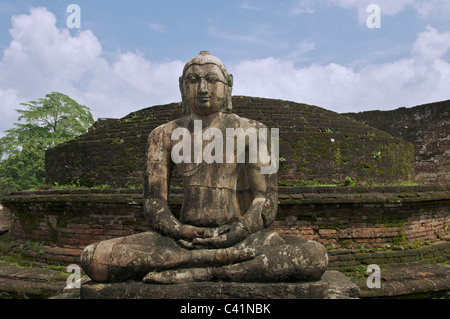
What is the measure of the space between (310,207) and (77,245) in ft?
13.2

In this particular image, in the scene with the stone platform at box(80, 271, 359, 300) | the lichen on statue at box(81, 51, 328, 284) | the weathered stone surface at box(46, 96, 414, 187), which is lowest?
the stone platform at box(80, 271, 359, 300)

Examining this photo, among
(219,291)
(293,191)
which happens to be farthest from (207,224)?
(293,191)

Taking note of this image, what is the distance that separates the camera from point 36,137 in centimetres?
2022

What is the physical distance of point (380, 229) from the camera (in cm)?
596

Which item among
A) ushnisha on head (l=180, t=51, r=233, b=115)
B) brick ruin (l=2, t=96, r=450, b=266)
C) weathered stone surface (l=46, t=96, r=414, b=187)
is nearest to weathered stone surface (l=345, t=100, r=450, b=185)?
brick ruin (l=2, t=96, r=450, b=266)

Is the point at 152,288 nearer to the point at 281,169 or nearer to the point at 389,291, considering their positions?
the point at 389,291

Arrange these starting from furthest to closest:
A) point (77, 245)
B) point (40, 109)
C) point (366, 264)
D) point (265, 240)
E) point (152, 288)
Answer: point (40, 109), point (77, 245), point (366, 264), point (265, 240), point (152, 288)

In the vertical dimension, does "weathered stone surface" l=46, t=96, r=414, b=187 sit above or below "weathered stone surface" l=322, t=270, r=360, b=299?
above

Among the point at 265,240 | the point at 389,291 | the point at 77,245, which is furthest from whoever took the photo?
the point at 77,245

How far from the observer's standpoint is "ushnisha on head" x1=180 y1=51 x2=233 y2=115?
3.32 meters

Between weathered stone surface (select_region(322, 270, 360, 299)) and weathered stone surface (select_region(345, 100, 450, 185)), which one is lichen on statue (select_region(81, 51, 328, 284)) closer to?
weathered stone surface (select_region(322, 270, 360, 299))

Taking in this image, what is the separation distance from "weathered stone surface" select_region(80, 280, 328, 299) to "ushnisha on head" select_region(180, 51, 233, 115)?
1.59m

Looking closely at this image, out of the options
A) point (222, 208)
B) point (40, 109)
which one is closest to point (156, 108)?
point (222, 208)

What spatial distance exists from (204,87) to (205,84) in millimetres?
37
